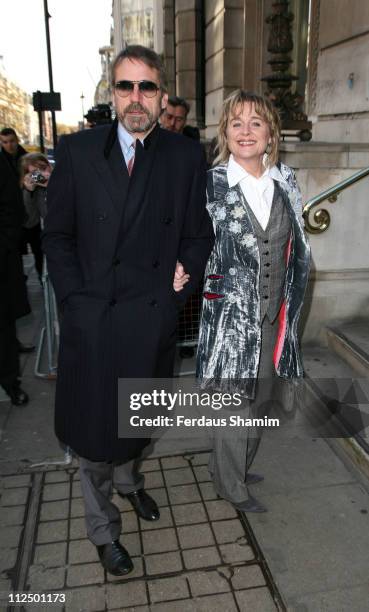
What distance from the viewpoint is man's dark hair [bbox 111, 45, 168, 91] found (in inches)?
93.6

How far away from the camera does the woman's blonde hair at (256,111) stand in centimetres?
275

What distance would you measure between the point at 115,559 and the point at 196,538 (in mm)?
487

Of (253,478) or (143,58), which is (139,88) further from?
(253,478)

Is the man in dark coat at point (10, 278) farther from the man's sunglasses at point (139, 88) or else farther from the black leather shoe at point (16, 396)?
the man's sunglasses at point (139, 88)

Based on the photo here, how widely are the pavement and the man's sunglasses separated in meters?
2.30

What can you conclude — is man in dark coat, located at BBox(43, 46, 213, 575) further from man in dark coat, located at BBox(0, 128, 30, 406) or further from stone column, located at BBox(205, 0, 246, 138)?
stone column, located at BBox(205, 0, 246, 138)

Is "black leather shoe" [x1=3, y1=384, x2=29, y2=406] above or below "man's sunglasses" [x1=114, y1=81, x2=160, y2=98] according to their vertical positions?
below

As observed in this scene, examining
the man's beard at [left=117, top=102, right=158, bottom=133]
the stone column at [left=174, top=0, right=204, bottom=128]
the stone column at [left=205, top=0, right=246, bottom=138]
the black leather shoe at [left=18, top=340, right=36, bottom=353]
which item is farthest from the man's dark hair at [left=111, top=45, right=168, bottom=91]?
the stone column at [left=174, top=0, right=204, bottom=128]

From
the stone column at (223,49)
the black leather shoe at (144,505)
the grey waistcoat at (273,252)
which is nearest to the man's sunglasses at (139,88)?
the grey waistcoat at (273,252)

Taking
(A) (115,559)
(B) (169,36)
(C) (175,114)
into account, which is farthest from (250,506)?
(B) (169,36)

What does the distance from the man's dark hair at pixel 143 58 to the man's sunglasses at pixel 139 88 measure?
60 mm

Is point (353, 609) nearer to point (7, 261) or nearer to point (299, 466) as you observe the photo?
point (299, 466)

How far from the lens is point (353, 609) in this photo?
8.07ft

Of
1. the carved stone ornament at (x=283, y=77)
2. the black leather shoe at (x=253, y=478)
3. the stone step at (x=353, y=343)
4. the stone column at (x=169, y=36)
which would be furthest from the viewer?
the stone column at (x=169, y=36)
